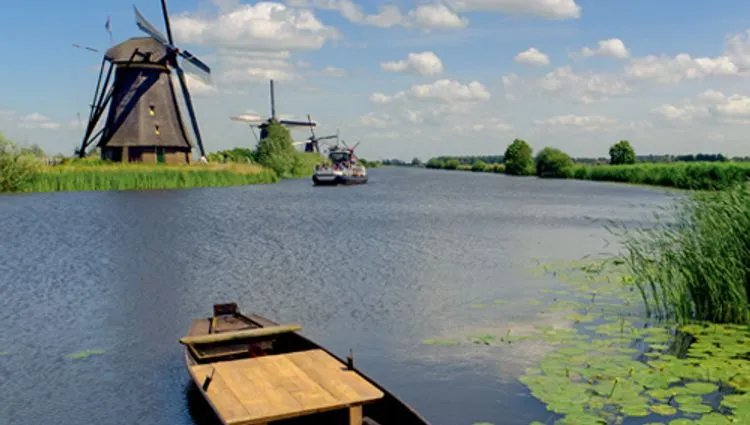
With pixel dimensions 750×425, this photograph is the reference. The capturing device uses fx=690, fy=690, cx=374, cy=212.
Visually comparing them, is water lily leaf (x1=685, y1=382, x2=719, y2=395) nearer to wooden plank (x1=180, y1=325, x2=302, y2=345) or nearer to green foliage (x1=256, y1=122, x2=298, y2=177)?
wooden plank (x1=180, y1=325, x2=302, y2=345)

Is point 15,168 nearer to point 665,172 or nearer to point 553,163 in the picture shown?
point 665,172

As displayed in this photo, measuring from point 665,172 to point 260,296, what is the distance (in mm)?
58856

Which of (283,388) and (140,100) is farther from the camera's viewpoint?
(140,100)

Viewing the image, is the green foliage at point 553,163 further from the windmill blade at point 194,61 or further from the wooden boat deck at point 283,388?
the wooden boat deck at point 283,388

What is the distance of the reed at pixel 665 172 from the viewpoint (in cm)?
5341

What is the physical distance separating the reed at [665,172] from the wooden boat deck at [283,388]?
114ft

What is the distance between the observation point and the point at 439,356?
34.2 ft

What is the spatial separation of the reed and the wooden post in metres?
35.5

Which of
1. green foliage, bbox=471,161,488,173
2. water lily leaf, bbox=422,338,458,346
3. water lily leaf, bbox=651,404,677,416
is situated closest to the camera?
water lily leaf, bbox=651,404,677,416

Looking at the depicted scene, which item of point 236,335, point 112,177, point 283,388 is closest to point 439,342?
point 236,335

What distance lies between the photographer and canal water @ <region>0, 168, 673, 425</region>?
891 cm

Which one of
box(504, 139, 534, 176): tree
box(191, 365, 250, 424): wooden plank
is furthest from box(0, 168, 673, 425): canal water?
box(504, 139, 534, 176): tree

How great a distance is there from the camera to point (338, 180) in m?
72.0

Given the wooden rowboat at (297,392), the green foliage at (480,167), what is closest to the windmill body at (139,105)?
the wooden rowboat at (297,392)
